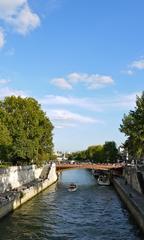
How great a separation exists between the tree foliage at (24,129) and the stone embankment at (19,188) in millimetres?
3750

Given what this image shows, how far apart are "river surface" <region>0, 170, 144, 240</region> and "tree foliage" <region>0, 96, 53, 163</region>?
21449mm

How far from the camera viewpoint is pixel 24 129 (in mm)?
100000

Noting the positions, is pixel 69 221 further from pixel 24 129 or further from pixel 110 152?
pixel 110 152

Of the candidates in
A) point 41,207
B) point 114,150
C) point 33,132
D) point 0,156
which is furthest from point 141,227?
point 114,150

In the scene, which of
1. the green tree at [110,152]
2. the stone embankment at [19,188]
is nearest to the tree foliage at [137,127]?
the stone embankment at [19,188]

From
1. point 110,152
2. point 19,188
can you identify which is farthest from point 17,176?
point 110,152

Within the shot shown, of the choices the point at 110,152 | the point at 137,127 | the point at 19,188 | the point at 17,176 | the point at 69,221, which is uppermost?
the point at 110,152

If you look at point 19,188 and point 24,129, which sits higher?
point 24,129

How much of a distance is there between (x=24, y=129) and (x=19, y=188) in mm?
27365

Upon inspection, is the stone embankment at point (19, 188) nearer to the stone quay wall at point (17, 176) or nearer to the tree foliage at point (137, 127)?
the stone quay wall at point (17, 176)

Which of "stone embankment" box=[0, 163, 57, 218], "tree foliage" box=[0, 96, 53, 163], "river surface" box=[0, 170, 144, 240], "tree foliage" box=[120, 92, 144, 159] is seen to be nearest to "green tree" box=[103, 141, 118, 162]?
"stone embankment" box=[0, 163, 57, 218]

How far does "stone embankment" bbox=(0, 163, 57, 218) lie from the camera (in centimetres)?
5435

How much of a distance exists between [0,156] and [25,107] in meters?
16.1

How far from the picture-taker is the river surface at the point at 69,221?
138 ft
